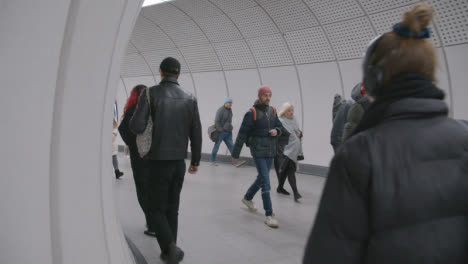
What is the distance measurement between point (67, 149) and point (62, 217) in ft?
1.20

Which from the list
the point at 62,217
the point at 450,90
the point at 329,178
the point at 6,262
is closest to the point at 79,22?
the point at 62,217

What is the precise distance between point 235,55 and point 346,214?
39.8 ft

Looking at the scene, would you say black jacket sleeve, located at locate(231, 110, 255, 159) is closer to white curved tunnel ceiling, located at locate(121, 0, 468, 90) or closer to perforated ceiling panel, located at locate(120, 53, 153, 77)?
white curved tunnel ceiling, located at locate(121, 0, 468, 90)

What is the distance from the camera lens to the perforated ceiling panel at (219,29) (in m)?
12.3

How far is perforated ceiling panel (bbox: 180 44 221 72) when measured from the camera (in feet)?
45.5

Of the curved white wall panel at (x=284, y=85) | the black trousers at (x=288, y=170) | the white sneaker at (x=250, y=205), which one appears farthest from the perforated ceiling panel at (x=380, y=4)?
the white sneaker at (x=250, y=205)

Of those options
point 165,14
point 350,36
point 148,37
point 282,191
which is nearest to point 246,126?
point 282,191

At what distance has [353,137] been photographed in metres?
1.42

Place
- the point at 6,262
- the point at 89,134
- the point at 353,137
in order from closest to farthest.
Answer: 1. the point at 353,137
2. the point at 6,262
3. the point at 89,134

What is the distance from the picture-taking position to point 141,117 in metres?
4.07

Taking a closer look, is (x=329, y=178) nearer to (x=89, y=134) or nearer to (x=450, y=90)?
(x=89, y=134)

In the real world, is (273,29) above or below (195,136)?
above

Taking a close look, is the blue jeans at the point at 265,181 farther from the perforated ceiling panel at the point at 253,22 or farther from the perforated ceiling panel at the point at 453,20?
the perforated ceiling panel at the point at 253,22

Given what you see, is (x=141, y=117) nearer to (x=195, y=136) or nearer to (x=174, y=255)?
(x=195, y=136)
